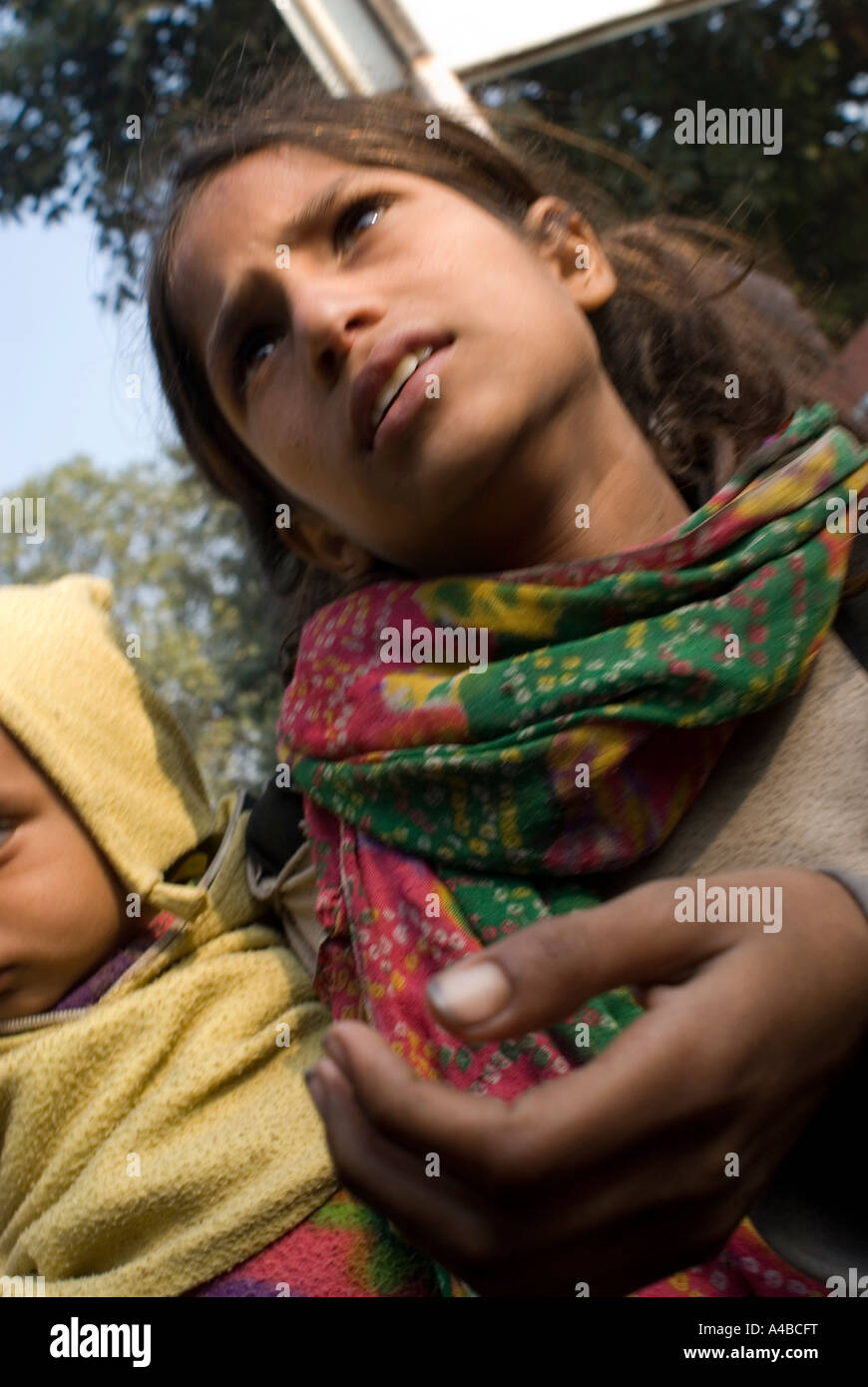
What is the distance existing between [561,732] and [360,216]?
0.64 meters

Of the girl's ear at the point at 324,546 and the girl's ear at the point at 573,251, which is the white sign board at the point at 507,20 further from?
the girl's ear at the point at 324,546

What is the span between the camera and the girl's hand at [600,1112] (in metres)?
0.62

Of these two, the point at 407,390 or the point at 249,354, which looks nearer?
the point at 407,390

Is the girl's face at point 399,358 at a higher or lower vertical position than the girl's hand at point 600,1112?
higher

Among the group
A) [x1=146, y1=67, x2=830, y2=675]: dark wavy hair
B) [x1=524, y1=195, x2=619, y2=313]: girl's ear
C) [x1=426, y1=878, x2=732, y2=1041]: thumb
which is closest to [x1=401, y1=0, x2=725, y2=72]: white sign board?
[x1=146, y1=67, x2=830, y2=675]: dark wavy hair

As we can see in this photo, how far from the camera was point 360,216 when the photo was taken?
1247mm

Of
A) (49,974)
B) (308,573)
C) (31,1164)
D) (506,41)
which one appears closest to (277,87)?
(308,573)

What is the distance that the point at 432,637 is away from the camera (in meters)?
1.16

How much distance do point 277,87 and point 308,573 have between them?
2.20 ft

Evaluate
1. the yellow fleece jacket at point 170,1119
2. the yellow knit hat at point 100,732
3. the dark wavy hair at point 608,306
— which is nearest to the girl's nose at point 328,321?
the dark wavy hair at point 608,306

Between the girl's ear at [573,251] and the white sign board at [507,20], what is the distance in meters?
1.09

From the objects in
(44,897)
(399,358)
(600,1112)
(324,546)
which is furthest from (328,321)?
(600,1112)

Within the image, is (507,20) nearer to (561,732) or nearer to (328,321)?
(328,321)

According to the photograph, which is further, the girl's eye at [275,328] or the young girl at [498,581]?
the girl's eye at [275,328]
